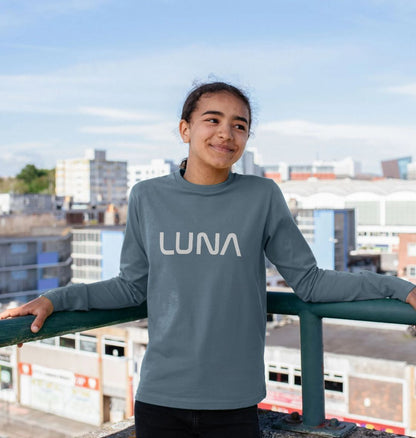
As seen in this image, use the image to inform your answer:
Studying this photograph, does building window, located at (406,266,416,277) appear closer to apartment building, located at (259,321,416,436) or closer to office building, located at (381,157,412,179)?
apartment building, located at (259,321,416,436)

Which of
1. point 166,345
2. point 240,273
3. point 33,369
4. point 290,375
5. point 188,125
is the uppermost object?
point 188,125

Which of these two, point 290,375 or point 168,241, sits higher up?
point 168,241

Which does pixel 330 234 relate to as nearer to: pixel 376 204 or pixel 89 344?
pixel 376 204

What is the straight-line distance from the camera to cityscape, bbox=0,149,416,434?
58.0 ft

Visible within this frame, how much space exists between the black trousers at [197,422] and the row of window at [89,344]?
21151mm

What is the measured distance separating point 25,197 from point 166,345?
173 feet

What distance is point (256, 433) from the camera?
1545 mm

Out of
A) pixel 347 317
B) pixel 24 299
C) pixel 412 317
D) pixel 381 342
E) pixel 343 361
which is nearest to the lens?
pixel 412 317

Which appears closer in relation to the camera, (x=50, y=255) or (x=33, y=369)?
(x=33, y=369)

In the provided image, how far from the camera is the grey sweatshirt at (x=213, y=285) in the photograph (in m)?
1.50

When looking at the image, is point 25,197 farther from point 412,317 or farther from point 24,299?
point 412,317

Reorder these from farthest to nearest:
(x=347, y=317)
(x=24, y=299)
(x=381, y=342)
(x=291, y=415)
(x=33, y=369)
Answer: (x=24, y=299)
(x=33, y=369)
(x=381, y=342)
(x=291, y=415)
(x=347, y=317)

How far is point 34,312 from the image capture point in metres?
1.52

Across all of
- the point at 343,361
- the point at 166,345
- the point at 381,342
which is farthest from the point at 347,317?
the point at 381,342
